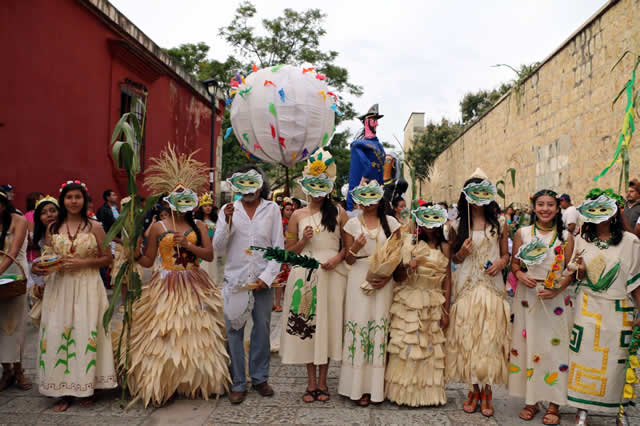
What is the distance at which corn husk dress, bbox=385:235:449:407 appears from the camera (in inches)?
155

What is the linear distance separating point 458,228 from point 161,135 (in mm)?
11673

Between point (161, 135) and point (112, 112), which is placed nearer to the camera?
point (112, 112)

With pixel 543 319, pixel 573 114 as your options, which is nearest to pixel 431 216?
pixel 543 319

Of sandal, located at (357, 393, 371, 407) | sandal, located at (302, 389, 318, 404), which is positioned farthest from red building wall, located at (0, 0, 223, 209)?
sandal, located at (357, 393, 371, 407)

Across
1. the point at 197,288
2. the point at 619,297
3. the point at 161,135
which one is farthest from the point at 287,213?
the point at 161,135

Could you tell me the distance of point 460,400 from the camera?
13.8ft

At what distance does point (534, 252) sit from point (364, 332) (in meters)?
1.41

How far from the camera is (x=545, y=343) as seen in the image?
12.4ft

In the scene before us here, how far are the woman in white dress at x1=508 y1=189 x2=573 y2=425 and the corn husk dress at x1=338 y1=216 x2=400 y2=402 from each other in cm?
101

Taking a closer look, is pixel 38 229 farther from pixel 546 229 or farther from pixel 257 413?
pixel 546 229

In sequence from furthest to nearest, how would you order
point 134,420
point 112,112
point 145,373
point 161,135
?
1. point 161,135
2. point 112,112
3. point 145,373
4. point 134,420

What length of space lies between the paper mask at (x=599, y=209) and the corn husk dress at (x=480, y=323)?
0.62m

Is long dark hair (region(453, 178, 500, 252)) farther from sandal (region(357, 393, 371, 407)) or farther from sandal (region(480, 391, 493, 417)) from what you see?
sandal (region(357, 393, 371, 407))

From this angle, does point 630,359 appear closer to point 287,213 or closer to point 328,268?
point 328,268
